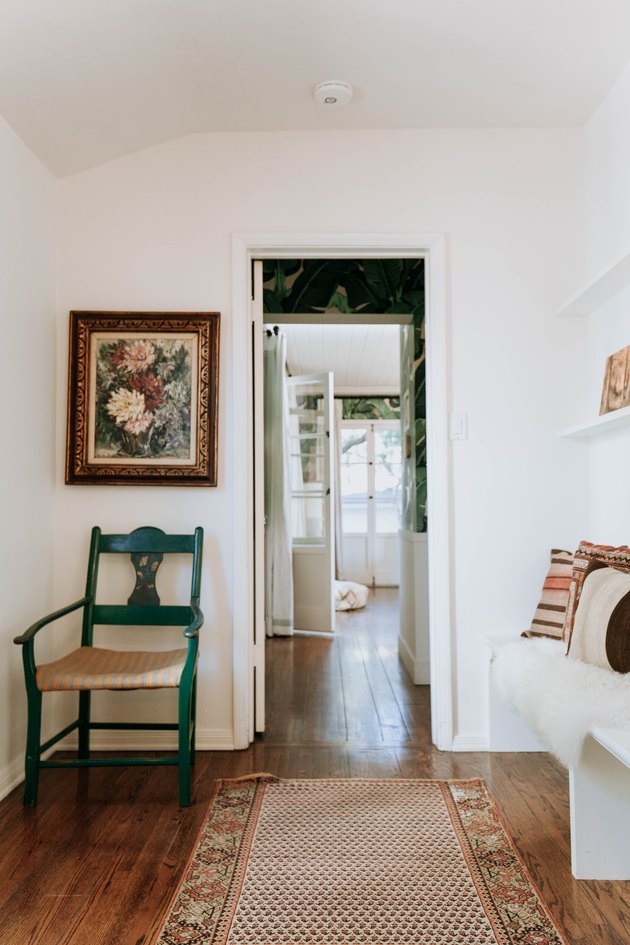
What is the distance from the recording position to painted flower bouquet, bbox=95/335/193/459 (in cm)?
293

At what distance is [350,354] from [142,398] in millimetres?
4006

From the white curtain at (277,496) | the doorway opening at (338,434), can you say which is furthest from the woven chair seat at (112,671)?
the white curtain at (277,496)

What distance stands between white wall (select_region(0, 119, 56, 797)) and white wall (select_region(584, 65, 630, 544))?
7.32ft

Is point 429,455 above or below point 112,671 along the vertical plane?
above

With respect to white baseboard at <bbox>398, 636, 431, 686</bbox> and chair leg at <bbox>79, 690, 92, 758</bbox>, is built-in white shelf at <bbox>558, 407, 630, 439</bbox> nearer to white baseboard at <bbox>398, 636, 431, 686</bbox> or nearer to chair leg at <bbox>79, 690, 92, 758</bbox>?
white baseboard at <bbox>398, 636, 431, 686</bbox>

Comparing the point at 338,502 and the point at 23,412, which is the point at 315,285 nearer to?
the point at 23,412

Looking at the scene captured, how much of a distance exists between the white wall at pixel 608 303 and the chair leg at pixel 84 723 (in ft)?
7.10

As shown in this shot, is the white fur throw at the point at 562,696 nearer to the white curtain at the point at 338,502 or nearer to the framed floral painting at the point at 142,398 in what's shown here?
the framed floral painting at the point at 142,398

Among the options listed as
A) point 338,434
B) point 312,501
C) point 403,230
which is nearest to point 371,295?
point 403,230

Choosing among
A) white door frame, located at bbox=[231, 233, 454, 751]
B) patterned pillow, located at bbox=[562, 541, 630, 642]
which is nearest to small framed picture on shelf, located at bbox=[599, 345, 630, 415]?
patterned pillow, located at bbox=[562, 541, 630, 642]

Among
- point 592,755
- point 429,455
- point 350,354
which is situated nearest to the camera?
point 592,755

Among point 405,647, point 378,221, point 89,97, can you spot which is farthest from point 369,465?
point 89,97

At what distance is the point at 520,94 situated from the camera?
2705 mm

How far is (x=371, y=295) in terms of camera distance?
13.8 feet
